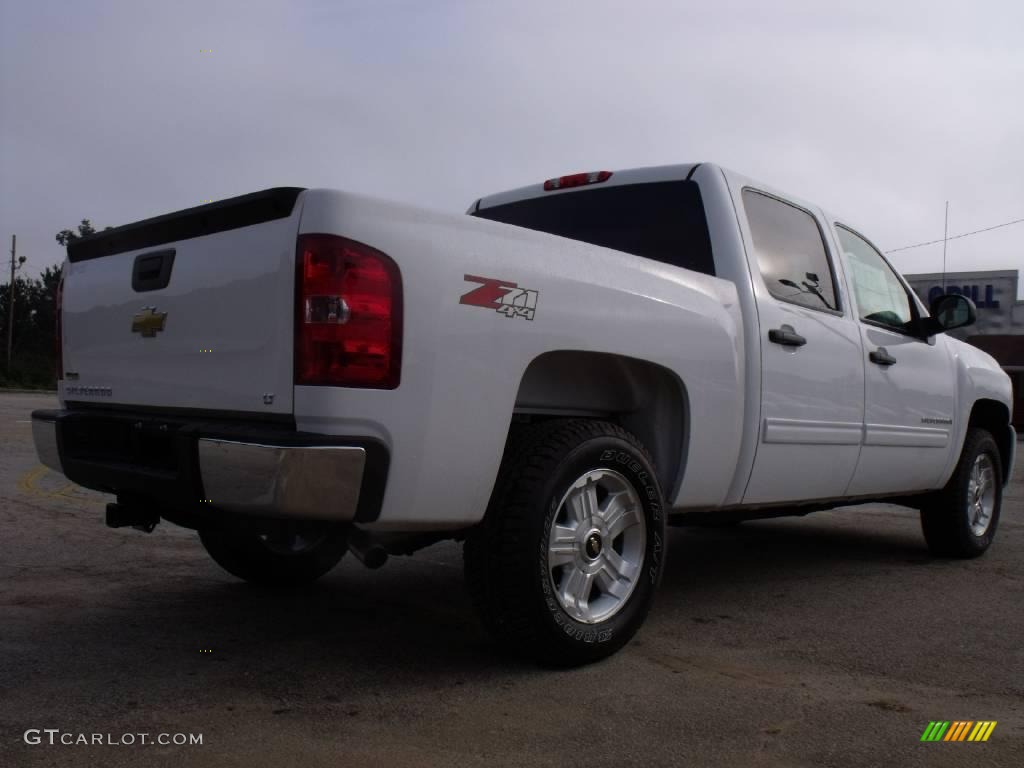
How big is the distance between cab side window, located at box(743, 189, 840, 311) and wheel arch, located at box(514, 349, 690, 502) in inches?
33.3

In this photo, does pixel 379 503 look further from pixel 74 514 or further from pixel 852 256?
pixel 74 514

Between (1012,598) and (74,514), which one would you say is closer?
(1012,598)

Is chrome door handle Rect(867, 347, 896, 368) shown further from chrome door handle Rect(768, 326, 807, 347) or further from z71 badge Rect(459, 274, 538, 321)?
z71 badge Rect(459, 274, 538, 321)

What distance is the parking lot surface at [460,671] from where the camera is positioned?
267cm

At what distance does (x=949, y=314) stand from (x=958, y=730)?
10.3ft

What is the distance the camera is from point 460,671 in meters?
3.30

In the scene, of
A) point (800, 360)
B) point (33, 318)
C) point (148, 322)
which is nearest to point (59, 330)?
point (148, 322)

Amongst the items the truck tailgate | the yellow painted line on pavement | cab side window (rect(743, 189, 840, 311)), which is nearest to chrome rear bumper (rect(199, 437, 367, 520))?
the truck tailgate

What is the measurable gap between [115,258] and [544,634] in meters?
2.03

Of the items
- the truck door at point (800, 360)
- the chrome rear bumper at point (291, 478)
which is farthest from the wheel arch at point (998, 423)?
the chrome rear bumper at point (291, 478)

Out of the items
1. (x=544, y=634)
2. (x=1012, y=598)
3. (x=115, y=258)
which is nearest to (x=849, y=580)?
(x=1012, y=598)

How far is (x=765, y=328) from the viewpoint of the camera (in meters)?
4.14

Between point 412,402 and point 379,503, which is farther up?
point 412,402

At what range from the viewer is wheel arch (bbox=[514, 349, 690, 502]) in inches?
142
